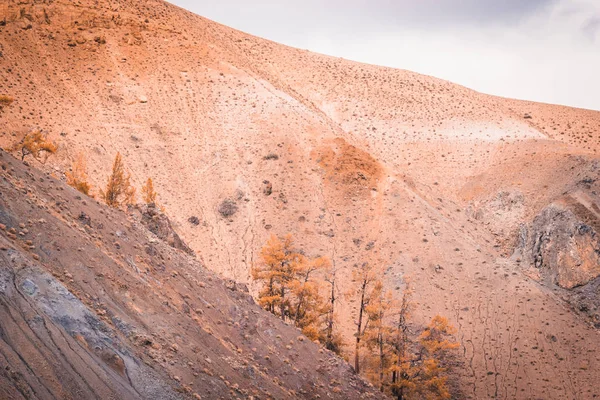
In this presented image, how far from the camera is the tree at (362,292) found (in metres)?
35.5

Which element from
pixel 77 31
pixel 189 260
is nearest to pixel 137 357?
pixel 189 260

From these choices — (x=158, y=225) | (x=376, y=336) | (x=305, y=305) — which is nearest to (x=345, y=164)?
(x=305, y=305)

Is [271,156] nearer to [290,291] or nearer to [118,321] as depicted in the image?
[290,291]

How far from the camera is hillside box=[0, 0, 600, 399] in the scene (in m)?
40.5

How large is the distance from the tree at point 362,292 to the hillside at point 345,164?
1005 mm

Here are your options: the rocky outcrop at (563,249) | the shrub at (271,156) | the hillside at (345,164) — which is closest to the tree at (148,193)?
the hillside at (345,164)

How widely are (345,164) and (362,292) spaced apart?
17241 millimetres

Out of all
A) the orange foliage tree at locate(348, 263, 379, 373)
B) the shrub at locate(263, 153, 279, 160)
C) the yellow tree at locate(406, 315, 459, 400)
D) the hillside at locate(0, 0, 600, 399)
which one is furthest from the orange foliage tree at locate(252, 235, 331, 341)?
the shrub at locate(263, 153, 279, 160)

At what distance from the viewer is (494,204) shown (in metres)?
53.2

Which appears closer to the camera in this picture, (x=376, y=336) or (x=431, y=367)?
(x=431, y=367)

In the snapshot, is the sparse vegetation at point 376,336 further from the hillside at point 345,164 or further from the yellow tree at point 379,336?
the hillside at point 345,164

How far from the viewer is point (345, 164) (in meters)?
54.4

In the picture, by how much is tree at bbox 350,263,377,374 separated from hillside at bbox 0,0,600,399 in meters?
1.01

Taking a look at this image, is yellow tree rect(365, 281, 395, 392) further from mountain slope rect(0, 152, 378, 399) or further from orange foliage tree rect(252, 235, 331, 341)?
mountain slope rect(0, 152, 378, 399)
